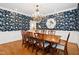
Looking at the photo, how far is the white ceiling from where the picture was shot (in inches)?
75.8

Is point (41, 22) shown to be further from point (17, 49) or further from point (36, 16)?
point (17, 49)

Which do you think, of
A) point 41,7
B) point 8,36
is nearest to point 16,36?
point 8,36

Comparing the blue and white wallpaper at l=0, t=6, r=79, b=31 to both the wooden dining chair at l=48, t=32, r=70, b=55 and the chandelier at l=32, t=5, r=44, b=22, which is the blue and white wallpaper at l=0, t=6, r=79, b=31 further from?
the wooden dining chair at l=48, t=32, r=70, b=55

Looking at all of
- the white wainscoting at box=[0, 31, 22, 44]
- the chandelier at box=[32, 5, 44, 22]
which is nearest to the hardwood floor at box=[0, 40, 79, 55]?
the white wainscoting at box=[0, 31, 22, 44]

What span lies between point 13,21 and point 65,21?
0.76 metres

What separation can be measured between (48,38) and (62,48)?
251mm

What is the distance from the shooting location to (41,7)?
6.38 feet

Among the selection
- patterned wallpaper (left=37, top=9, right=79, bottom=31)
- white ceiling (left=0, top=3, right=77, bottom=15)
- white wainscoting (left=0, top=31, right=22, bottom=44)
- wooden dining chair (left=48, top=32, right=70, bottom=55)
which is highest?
white ceiling (left=0, top=3, right=77, bottom=15)

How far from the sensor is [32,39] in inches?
78.4

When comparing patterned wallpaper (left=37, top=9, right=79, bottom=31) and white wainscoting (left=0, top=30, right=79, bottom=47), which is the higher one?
patterned wallpaper (left=37, top=9, right=79, bottom=31)

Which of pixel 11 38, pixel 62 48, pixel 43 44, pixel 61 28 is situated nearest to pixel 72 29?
pixel 61 28

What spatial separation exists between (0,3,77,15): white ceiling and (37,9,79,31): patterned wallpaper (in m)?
0.08

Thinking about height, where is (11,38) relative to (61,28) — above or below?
below

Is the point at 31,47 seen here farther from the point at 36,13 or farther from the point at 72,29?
the point at 72,29
